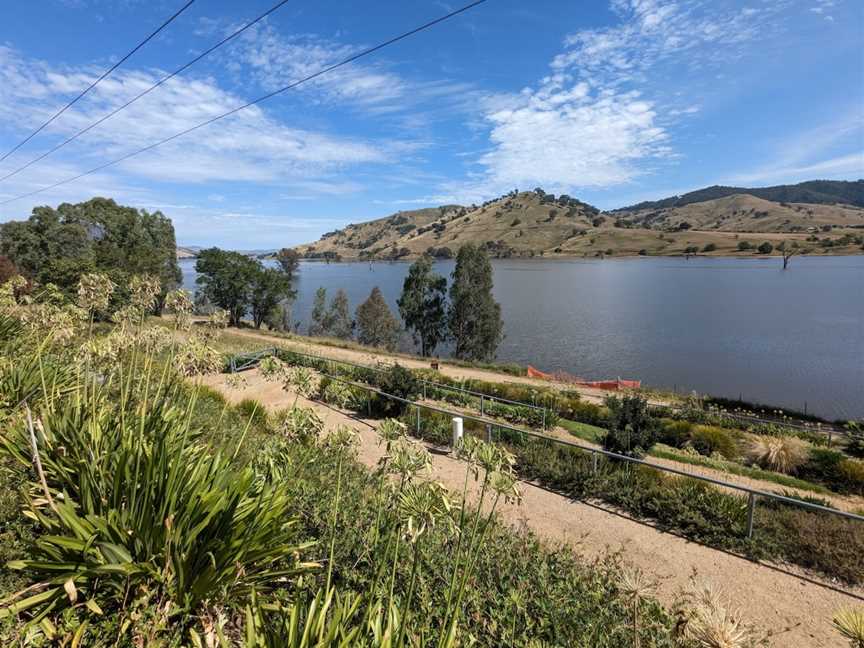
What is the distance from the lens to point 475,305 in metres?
44.2

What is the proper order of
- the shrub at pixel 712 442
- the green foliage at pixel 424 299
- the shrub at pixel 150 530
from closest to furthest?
the shrub at pixel 150 530, the shrub at pixel 712 442, the green foliage at pixel 424 299

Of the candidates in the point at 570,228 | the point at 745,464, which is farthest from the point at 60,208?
the point at 570,228

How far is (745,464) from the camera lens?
13.9 meters

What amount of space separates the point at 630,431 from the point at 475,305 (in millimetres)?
32085

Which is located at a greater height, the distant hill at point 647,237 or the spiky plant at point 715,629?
the distant hill at point 647,237

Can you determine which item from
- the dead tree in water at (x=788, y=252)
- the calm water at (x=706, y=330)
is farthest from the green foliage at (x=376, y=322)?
the dead tree in water at (x=788, y=252)

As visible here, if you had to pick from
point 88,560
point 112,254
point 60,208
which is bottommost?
point 88,560

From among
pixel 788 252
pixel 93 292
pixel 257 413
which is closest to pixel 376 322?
pixel 257 413

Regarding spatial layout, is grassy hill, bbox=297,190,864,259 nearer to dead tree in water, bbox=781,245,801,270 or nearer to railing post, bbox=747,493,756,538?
dead tree in water, bbox=781,245,801,270

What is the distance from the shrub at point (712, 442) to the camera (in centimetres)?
1478

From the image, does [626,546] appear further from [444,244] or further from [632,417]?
[444,244]

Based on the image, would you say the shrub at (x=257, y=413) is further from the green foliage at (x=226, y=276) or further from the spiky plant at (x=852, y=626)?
the green foliage at (x=226, y=276)

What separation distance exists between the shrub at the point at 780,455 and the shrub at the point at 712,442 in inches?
24.4

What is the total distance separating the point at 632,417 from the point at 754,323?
5425 centimetres
